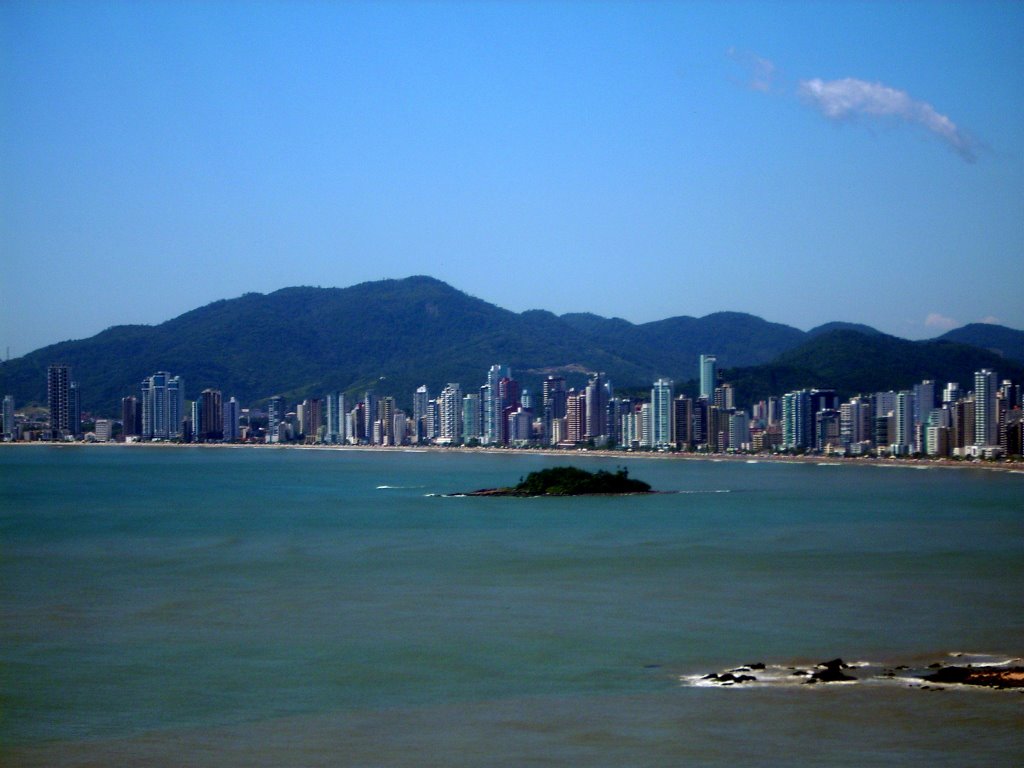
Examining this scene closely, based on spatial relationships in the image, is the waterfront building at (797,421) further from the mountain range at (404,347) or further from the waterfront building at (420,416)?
the waterfront building at (420,416)

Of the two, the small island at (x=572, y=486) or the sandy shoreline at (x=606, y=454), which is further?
the sandy shoreline at (x=606, y=454)

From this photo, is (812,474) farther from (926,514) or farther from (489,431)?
(489,431)

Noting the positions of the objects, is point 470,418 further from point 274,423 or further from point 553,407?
point 274,423

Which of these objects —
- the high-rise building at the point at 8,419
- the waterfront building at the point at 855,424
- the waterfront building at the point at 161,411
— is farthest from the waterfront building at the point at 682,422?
the high-rise building at the point at 8,419

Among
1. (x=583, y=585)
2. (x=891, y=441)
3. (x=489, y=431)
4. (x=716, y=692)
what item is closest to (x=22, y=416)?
(x=489, y=431)

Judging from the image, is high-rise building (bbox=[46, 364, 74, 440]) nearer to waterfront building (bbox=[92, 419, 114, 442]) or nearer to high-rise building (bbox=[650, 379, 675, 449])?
waterfront building (bbox=[92, 419, 114, 442])

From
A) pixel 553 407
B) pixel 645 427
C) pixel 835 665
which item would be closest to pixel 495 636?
pixel 835 665

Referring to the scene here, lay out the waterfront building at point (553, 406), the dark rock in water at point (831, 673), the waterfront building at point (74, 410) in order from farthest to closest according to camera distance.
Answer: the waterfront building at point (74, 410), the waterfront building at point (553, 406), the dark rock in water at point (831, 673)
